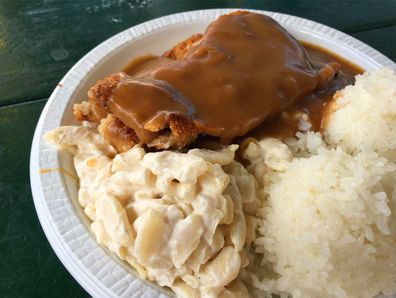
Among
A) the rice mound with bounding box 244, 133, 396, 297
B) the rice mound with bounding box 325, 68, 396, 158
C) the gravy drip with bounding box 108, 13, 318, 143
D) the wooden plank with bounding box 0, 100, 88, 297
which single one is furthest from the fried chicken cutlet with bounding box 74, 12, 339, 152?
the wooden plank with bounding box 0, 100, 88, 297

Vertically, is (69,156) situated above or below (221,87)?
below

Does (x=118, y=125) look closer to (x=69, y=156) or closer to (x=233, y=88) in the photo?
(x=69, y=156)

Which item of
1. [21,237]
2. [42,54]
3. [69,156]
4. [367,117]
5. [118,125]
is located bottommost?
[21,237]

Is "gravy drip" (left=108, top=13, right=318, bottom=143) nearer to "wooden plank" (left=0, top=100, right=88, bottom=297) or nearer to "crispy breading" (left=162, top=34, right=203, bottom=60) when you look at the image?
"crispy breading" (left=162, top=34, right=203, bottom=60)

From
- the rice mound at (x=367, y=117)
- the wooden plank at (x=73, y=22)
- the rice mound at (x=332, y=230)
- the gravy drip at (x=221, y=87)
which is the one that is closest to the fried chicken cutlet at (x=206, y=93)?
the gravy drip at (x=221, y=87)

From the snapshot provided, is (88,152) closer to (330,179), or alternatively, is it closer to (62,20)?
(330,179)

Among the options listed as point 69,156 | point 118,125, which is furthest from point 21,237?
point 118,125
